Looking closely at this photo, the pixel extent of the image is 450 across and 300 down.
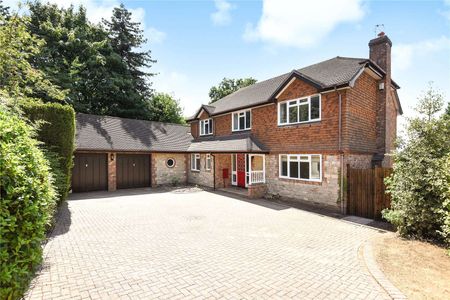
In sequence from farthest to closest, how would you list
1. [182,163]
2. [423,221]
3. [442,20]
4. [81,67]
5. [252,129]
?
[81,67]
[182,163]
[252,129]
[442,20]
[423,221]

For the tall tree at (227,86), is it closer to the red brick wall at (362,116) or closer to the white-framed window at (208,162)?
the white-framed window at (208,162)

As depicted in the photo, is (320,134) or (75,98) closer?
(320,134)

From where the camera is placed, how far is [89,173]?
15.7 m

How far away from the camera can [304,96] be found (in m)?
12.2

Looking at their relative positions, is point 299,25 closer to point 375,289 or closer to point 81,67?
point 375,289

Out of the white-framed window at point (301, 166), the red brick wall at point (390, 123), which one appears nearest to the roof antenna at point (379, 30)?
the red brick wall at point (390, 123)

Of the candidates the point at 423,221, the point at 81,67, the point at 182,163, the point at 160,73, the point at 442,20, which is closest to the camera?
the point at 423,221

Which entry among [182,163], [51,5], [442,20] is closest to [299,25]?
[442,20]

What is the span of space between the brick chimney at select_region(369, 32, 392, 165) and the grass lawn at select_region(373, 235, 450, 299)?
6.92 meters

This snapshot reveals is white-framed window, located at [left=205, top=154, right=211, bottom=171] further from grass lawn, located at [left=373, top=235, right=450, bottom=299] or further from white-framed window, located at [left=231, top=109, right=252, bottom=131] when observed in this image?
grass lawn, located at [left=373, top=235, right=450, bottom=299]

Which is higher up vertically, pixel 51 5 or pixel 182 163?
pixel 51 5

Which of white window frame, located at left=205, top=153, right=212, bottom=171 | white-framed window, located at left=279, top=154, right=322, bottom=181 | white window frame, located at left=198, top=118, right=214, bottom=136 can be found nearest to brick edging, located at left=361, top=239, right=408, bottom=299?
white-framed window, located at left=279, top=154, right=322, bottom=181

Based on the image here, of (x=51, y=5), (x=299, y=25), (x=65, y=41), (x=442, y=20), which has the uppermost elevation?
(x=51, y=5)

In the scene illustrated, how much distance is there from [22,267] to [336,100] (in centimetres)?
1168
